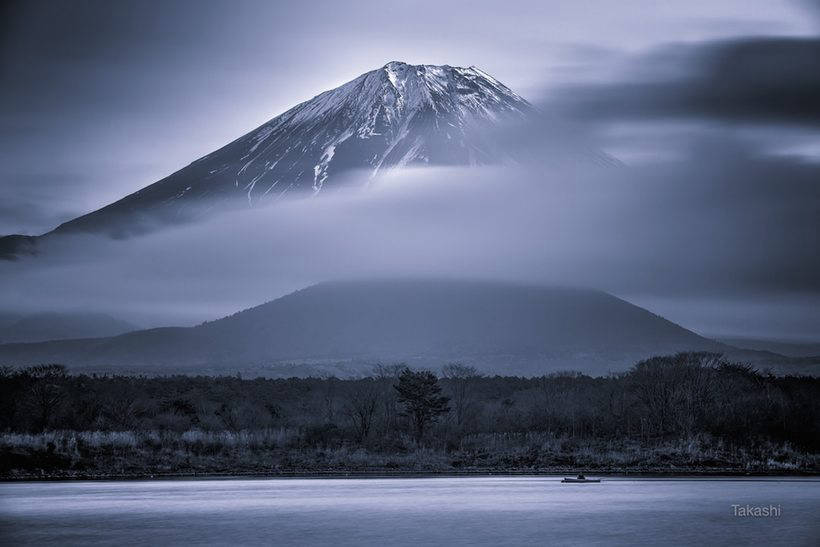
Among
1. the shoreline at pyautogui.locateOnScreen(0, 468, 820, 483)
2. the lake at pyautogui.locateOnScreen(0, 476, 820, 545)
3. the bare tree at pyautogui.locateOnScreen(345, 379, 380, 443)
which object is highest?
the bare tree at pyautogui.locateOnScreen(345, 379, 380, 443)

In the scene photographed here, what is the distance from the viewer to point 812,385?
387 ft

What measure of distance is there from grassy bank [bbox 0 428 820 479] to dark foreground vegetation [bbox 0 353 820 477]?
128 millimetres

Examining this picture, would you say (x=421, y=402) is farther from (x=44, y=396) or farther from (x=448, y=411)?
(x=44, y=396)

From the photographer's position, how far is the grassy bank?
240 feet

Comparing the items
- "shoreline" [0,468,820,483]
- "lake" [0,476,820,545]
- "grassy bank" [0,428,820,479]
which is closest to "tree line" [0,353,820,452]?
"grassy bank" [0,428,820,479]

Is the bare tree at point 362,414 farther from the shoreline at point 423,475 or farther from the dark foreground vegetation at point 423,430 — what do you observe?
the shoreline at point 423,475

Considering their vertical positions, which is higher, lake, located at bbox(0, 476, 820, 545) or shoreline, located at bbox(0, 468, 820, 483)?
shoreline, located at bbox(0, 468, 820, 483)

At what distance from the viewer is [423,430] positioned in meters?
87.9

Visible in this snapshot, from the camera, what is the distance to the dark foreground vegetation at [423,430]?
75.3m

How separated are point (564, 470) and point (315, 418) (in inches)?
1227

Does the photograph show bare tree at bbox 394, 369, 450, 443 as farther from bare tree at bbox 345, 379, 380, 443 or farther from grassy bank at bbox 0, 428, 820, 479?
grassy bank at bbox 0, 428, 820, 479

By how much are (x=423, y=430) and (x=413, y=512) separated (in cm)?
4025

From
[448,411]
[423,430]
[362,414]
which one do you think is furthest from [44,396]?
[448,411]

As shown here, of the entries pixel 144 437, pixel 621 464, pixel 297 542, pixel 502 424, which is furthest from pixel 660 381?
pixel 297 542
